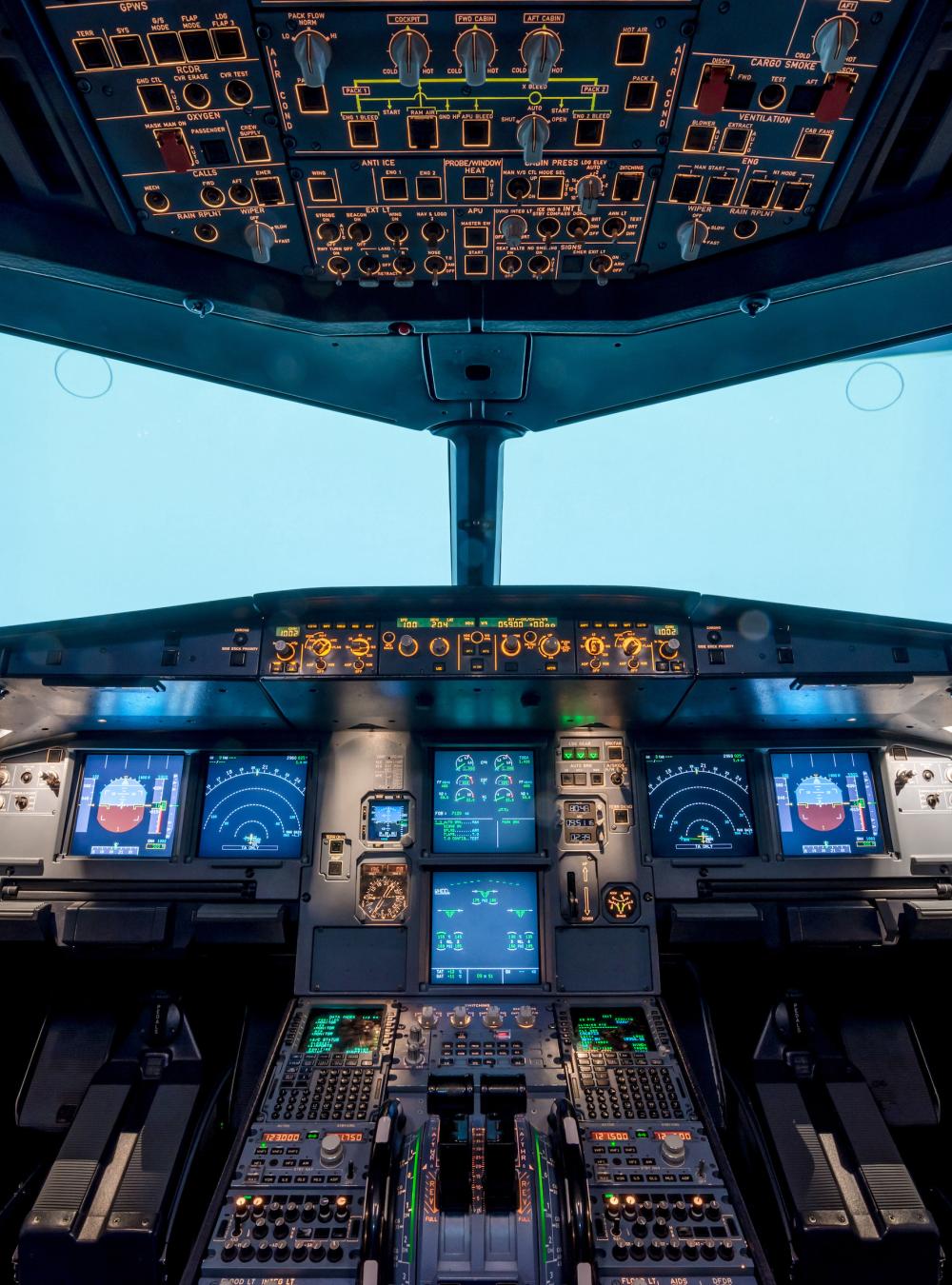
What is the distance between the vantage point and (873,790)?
327 centimetres

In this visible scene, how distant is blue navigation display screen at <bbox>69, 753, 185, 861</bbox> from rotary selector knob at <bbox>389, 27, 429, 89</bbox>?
2655 millimetres

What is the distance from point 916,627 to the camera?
2582mm

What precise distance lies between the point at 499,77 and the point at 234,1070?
10.4ft

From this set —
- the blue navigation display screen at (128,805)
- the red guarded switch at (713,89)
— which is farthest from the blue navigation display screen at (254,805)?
the red guarded switch at (713,89)

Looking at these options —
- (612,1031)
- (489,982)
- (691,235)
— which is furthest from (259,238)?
(612,1031)

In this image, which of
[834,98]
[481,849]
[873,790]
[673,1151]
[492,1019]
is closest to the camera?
[834,98]

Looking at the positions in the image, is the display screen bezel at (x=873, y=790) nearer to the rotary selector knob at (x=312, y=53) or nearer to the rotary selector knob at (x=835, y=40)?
the rotary selector knob at (x=835, y=40)

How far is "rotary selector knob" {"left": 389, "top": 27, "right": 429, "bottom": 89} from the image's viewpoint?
1.30 meters

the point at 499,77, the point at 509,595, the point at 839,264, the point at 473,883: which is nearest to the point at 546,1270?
the point at 473,883

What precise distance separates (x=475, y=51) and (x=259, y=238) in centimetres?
62

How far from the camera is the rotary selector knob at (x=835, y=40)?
1.28 metres

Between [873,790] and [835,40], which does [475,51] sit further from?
[873,790]

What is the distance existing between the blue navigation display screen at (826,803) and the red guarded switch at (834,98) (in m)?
2.38

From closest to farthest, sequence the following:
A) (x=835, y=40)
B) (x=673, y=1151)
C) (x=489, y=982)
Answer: (x=835, y=40), (x=673, y=1151), (x=489, y=982)
